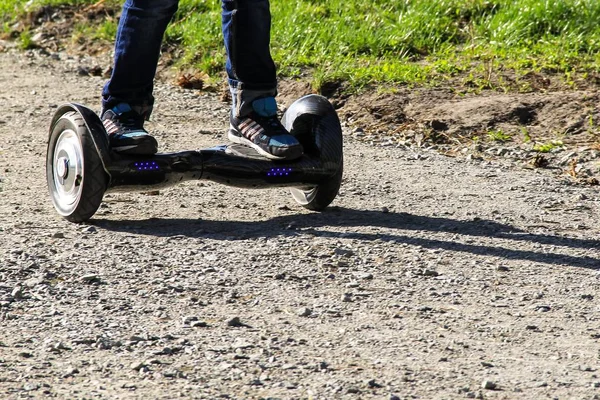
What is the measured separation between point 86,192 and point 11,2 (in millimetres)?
5848

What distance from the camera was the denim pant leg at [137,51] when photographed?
4617 millimetres

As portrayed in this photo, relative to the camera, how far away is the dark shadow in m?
4.32

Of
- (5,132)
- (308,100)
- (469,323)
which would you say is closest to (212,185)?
(308,100)

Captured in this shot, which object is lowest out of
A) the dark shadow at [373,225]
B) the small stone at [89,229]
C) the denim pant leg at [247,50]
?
the dark shadow at [373,225]

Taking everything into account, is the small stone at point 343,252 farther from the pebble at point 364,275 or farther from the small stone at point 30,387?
the small stone at point 30,387

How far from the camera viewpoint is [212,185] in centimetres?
535

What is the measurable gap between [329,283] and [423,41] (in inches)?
163

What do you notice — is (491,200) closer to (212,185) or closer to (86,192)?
(212,185)

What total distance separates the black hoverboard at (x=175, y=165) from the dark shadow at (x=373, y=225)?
0.15 m

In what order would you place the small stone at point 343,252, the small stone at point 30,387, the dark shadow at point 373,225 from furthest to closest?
the dark shadow at point 373,225 < the small stone at point 343,252 < the small stone at point 30,387

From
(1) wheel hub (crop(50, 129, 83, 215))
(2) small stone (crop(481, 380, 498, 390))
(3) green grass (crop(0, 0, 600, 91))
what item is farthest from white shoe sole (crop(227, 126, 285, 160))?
(3) green grass (crop(0, 0, 600, 91))

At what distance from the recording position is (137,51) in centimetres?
464

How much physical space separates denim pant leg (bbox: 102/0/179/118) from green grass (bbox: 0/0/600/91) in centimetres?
239

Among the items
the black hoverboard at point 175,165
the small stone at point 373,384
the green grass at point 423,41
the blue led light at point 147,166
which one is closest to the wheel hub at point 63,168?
the black hoverboard at point 175,165
